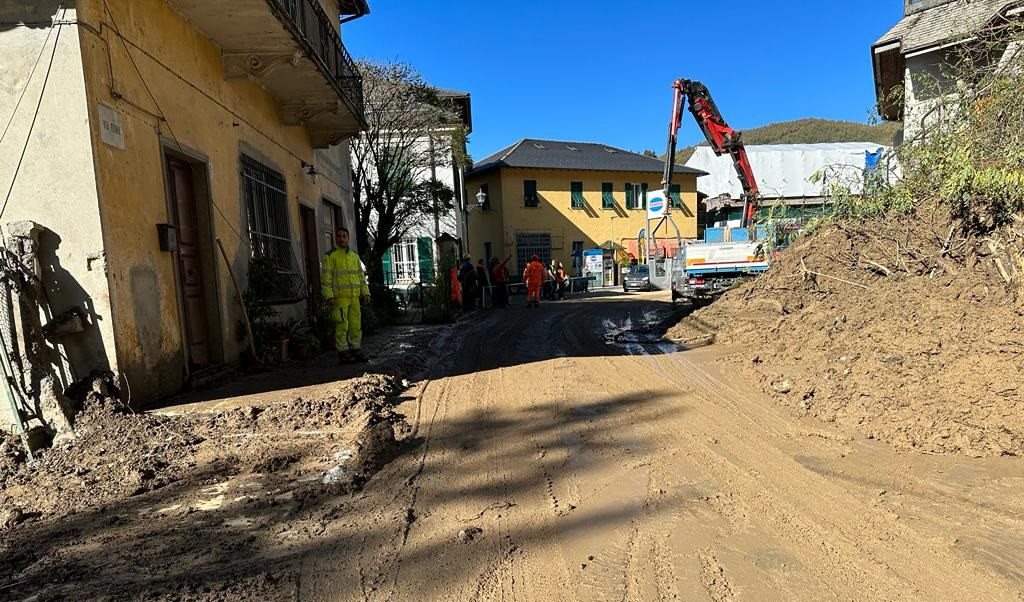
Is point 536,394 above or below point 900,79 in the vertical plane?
below

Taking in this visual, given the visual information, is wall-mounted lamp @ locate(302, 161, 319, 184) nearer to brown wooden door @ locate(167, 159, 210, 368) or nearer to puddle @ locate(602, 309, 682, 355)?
brown wooden door @ locate(167, 159, 210, 368)

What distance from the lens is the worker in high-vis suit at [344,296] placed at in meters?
6.78

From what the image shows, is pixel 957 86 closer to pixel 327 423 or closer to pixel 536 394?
pixel 536 394

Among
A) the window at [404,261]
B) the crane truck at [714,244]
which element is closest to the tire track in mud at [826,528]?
the crane truck at [714,244]

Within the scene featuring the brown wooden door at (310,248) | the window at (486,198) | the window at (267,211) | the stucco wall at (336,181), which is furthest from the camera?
the window at (486,198)

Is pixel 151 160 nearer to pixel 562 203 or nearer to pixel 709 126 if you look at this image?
pixel 709 126

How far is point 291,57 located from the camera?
704 centimetres

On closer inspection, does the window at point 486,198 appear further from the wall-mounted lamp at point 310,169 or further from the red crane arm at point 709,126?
the wall-mounted lamp at point 310,169

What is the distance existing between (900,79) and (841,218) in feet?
33.4

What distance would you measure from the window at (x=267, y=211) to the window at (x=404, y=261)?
44.2 feet

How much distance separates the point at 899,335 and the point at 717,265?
24.7 feet

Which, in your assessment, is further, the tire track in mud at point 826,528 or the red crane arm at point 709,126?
the red crane arm at point 709,126

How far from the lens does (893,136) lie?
43.3ft

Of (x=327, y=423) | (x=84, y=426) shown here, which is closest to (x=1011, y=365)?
(x=327, y=423)
